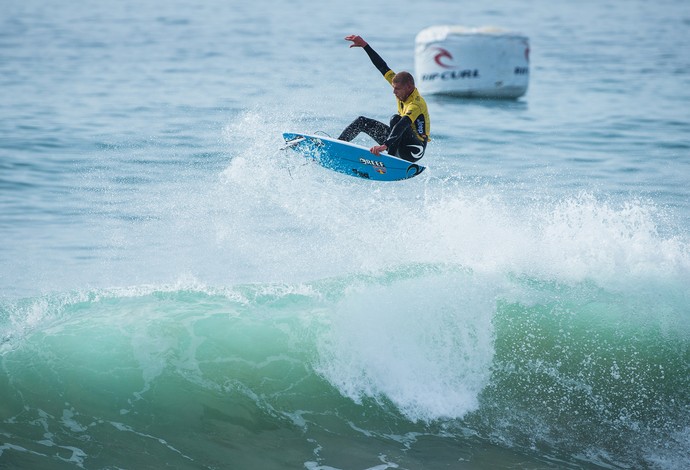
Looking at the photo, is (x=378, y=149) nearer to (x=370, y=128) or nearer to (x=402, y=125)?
(x=402, y=125)

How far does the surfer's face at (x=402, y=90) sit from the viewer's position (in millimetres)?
10133

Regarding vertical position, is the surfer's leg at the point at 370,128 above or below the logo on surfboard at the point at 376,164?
above

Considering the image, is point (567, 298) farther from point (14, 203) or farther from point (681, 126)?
point (681, 126)

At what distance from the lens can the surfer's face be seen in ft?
33.2

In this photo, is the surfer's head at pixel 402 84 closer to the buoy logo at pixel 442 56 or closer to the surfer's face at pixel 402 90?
the surfer's face at pixel 402 90

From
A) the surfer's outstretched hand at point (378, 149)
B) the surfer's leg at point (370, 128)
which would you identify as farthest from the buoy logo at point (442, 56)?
the surfer's outstretched hand at point (378, 149)

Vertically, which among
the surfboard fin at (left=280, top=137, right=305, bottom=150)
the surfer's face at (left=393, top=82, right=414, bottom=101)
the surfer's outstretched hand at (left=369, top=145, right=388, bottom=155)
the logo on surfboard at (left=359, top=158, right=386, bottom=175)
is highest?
the surfer's face at (left=393, top=82, right=414, bottom=101)

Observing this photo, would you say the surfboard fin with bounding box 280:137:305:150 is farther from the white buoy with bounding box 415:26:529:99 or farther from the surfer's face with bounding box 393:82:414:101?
the white buoy with bounding box 415:26:529:99

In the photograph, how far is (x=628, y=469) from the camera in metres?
8.00

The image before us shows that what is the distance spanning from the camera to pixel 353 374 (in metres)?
9.06

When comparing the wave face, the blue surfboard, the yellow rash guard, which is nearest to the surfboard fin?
the blue surfboard

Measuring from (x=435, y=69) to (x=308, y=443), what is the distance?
628 inches

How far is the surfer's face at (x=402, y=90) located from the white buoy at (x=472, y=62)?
40.5 ft

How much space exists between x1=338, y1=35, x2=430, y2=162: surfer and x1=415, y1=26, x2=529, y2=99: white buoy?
39.2ft
